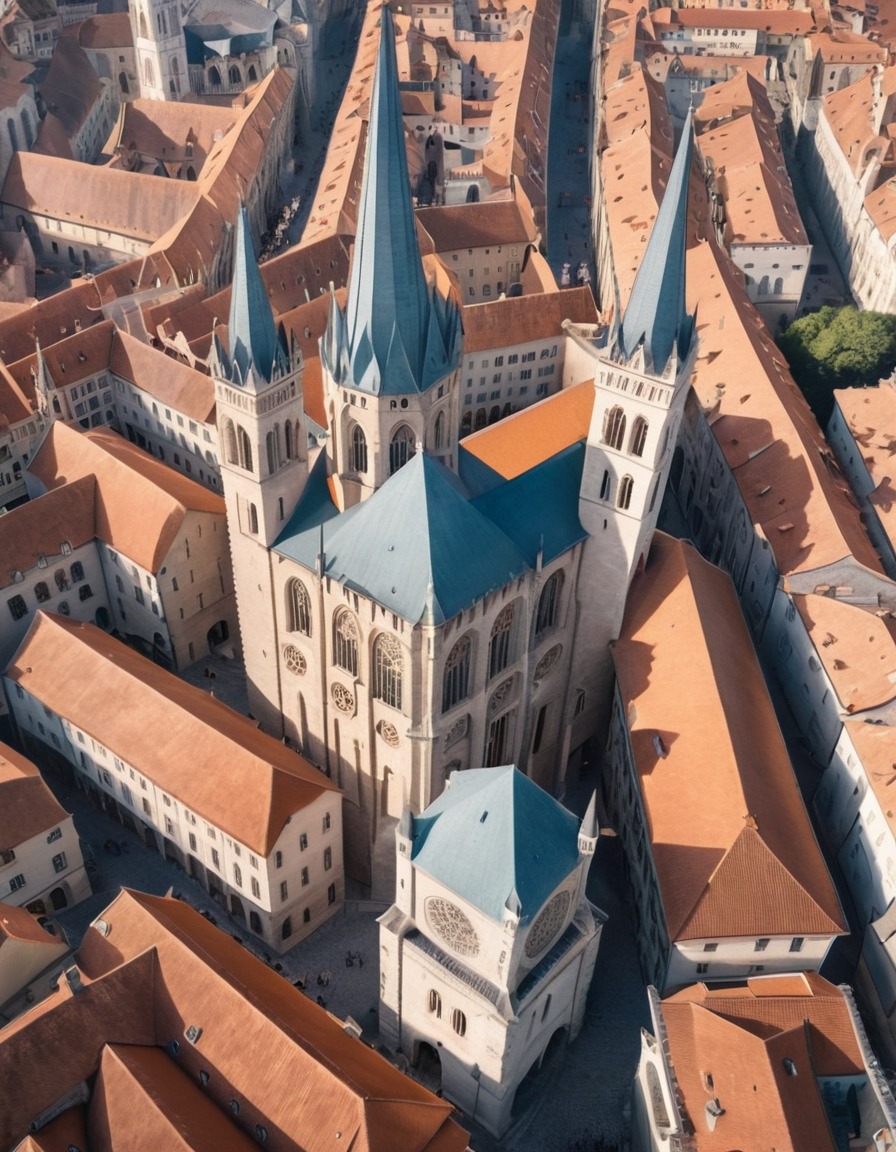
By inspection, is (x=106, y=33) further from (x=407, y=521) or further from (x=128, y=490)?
(x=407, y=521)

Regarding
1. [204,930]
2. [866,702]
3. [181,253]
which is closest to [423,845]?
[204,930]

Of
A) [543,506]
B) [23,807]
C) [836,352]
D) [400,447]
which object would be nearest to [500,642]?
[543,506]

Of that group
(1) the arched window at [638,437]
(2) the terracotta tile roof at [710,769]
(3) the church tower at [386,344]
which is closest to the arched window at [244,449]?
(3) the church tower at [386,344]

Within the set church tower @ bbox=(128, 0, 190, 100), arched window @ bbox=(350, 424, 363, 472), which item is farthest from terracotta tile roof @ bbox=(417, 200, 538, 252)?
church tower @ bbox=(128, 0, 190, 100)

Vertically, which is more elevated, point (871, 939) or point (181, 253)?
point (181, 253)

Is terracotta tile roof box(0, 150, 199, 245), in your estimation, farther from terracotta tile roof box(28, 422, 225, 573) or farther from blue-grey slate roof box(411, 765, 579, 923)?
blue-grey slate roof box(411, 765, 579, 923)

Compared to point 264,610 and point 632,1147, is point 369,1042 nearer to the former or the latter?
point 632,1147
